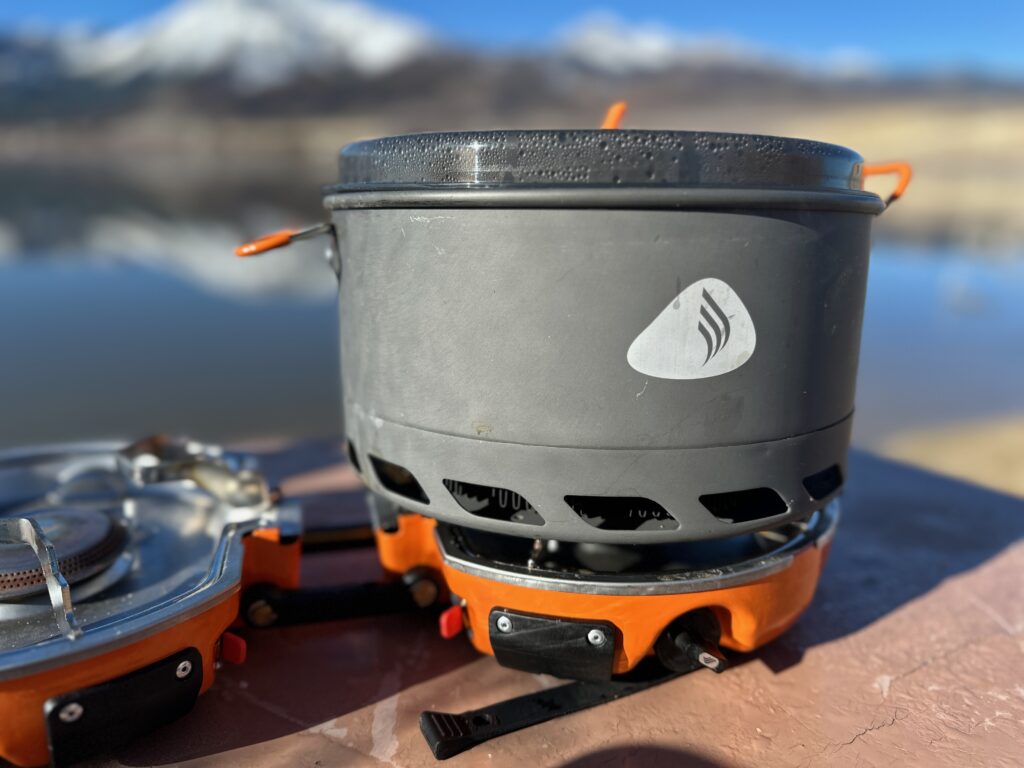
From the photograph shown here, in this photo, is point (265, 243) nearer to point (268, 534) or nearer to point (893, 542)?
point (268, 534)

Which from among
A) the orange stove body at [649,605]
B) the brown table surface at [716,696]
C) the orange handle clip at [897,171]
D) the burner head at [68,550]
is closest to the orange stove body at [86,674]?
the brown table surface at [716,696]

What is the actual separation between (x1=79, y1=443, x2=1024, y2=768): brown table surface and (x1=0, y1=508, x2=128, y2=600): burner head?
0.36 m

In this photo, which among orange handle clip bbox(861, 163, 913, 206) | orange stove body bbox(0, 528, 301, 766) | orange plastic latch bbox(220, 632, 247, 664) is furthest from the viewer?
orange handle clip bbox(861, 163, 913, 206)

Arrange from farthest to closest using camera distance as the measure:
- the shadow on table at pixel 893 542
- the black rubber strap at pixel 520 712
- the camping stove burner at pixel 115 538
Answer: the shadow on table at pixel 893 542, the black rubber strap at pixel 520 712, the camping stove burner at pixel 115 538

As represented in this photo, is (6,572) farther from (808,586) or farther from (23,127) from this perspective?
(23,127)

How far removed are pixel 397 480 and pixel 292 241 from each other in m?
0.59

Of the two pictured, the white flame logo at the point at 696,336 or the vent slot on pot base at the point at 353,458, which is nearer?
the white flame logo at the point at 696,336

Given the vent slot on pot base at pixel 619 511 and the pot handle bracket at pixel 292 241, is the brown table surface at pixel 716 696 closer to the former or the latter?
the vent slot on pot base at pixel 619 511

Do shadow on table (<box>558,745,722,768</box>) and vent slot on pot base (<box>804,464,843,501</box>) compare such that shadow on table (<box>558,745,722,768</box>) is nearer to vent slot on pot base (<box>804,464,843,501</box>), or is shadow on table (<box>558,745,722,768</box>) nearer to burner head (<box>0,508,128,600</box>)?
vent slot on pot base (<box>804,464,843,501</box>)

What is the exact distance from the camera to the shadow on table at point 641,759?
1.47 meters

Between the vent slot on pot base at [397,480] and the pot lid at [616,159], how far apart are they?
24.1 inches

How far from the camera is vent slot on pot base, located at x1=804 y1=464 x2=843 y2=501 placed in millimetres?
1617

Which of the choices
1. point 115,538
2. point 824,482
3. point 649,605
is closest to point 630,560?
point 649,605

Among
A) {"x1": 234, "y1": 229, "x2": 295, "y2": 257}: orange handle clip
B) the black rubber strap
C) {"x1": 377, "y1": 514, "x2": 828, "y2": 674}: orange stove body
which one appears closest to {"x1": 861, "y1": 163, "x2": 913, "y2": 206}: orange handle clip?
{"x1": 377, "y1": 514, "x2": 828, "y2": 674}: orange stove body
